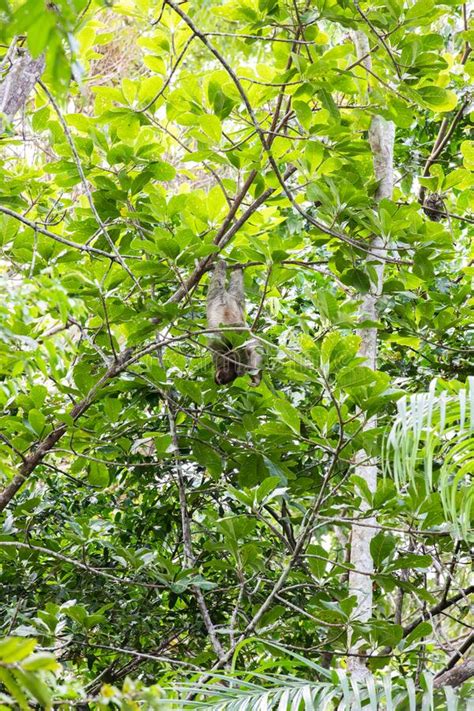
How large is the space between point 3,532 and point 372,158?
165 cm

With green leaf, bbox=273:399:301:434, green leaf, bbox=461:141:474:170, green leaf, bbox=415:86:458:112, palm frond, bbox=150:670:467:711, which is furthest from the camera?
green leaf, bbox=461:141:474:170

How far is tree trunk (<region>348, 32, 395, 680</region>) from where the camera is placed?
2.23 meters

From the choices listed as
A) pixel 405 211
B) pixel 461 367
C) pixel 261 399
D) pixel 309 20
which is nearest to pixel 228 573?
pixel 261 399

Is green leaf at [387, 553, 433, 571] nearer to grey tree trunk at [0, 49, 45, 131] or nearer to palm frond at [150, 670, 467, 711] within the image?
palm frond at [150, 670, 467, 711]

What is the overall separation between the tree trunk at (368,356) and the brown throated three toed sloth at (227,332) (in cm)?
32

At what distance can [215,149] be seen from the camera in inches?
82.4

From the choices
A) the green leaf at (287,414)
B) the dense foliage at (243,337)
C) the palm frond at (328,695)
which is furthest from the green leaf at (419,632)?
the green leaf at (287,414)

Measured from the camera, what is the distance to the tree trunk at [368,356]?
2.23 metres

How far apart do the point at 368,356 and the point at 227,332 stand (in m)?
0.54

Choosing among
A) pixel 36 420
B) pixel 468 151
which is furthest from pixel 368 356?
pixel 36 420

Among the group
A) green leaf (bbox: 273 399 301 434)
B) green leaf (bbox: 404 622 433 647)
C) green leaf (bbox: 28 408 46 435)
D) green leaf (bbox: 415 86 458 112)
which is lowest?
green leaf (bbox: 404 622 433 647)

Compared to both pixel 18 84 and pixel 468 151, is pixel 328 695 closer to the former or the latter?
pixel 18 84

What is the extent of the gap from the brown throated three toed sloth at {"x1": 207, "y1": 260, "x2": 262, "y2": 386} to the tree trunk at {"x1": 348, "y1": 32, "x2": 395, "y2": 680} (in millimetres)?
321

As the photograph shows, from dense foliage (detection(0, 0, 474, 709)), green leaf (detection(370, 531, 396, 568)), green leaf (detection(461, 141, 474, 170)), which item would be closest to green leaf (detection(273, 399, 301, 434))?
dense foliage (detection(0, 0, 474, 709))
